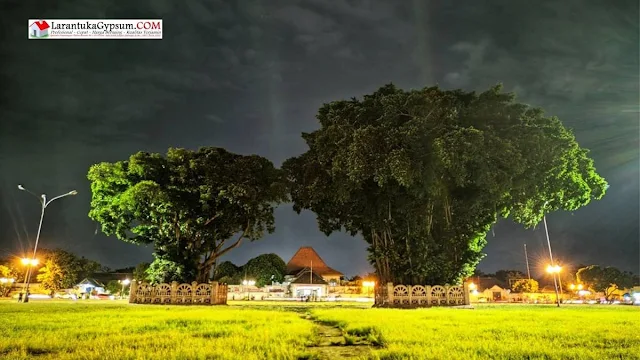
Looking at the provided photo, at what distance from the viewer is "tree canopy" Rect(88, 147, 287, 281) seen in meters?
26.9

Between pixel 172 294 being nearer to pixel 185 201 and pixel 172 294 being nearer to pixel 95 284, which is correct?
pixel 185 201

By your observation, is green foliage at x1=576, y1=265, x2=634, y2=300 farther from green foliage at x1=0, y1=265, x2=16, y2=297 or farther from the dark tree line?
green foliage at x1=0, y1=265, x2=16, y2=297

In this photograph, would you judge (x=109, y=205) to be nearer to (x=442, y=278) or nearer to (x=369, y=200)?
(x=369, y=200)

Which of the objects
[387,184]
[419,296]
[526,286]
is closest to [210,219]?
[387,184]

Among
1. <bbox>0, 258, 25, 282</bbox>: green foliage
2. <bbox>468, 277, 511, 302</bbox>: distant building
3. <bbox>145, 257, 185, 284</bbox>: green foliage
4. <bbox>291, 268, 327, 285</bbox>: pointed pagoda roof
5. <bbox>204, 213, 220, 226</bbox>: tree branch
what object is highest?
<bbox>204, 213, 220, 226</bbox>: tree branch

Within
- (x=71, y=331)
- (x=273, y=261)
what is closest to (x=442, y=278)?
(x=71, y=331)

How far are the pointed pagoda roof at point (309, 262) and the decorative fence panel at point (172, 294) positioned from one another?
47991 millimetres

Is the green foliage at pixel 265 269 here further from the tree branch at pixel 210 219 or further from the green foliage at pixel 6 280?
the green foliage at pixel 6 280

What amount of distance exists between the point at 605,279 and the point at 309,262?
5042cm

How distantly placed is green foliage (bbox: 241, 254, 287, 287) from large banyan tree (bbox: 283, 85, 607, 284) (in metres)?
27.3

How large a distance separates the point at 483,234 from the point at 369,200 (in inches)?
363

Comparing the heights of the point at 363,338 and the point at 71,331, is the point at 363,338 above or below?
below

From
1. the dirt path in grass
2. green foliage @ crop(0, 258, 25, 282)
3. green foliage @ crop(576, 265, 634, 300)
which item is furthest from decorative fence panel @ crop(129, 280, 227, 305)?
green foliage @ crop(576, 265, 634, 300)

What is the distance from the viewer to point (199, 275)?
29438mm
